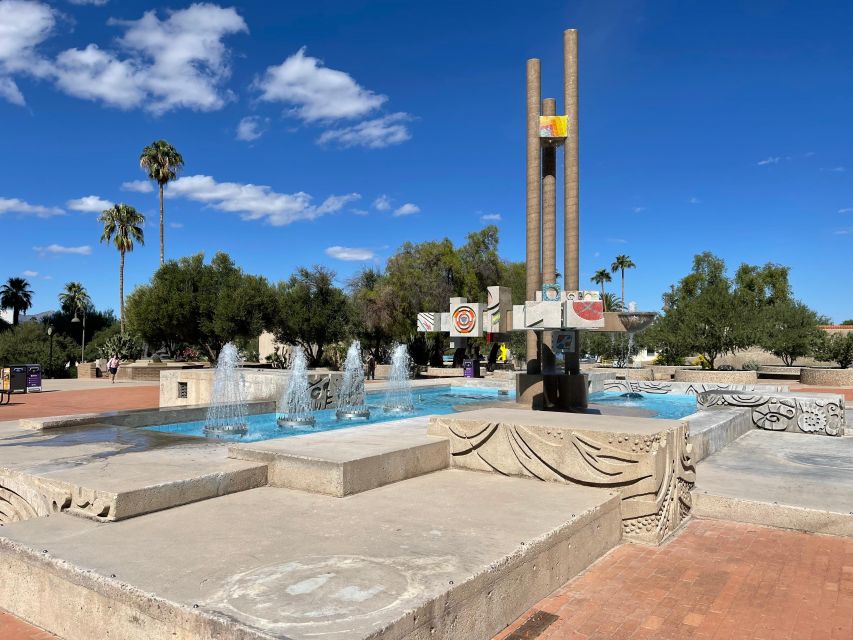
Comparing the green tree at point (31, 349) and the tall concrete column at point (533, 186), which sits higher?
the tall concrete column at point (533, 186)

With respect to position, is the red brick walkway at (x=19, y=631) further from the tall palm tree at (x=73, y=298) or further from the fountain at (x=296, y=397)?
the tall palm tree at (x=73, y=298)

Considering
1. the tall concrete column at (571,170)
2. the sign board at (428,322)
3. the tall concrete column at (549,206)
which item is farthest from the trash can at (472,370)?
the tall concrete column at (571,170)

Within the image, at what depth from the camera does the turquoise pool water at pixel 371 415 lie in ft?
36.7

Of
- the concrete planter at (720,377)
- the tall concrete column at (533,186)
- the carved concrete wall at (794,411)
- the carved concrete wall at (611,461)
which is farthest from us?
the concrete planter at (720,377)

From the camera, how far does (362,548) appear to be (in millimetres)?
3951

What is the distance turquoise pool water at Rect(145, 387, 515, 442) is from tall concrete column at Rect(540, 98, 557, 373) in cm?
444

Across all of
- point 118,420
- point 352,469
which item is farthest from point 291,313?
point 352,469

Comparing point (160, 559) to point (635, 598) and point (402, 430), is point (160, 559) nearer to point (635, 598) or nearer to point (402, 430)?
point (635, 598)

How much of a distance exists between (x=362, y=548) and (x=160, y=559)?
4.16 ft

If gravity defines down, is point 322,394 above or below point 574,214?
below

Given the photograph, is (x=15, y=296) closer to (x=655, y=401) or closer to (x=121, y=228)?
(x=121, y=228)

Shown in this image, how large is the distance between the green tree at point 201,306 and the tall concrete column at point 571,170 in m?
20.1

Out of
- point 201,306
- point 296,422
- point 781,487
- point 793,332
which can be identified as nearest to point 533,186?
point 296,422

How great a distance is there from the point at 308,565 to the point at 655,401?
17.8 m
